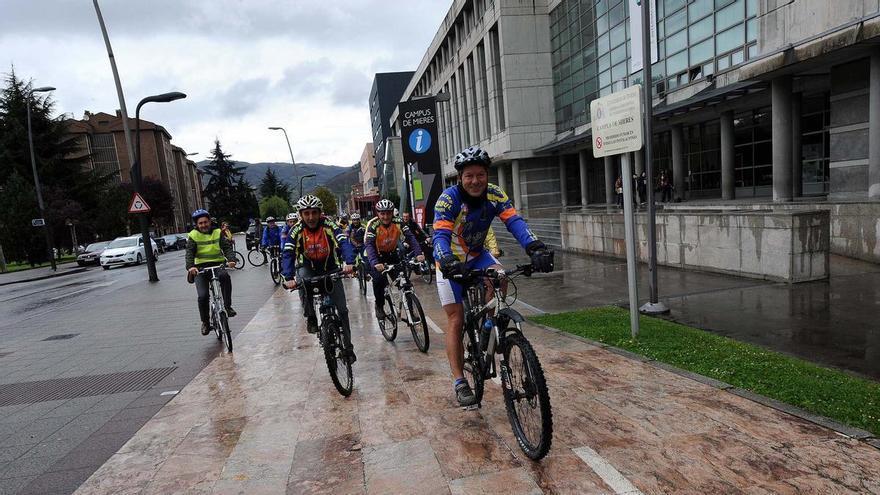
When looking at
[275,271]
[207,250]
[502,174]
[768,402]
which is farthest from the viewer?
[502,174]

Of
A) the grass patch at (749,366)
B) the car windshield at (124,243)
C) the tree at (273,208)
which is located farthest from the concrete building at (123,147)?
the grass patch at (749,366)

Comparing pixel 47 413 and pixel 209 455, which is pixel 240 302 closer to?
pixel 47 413

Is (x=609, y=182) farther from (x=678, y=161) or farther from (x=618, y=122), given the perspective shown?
(x=618, y=122)

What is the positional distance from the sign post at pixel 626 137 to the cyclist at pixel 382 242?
269cm

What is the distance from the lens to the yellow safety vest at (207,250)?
7480 millimetres

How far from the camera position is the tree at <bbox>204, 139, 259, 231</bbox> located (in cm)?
9038

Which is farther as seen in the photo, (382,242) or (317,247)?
(382,242)

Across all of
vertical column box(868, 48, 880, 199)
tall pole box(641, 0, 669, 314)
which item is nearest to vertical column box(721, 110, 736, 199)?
vertical column box(868, 48, 880, 199)

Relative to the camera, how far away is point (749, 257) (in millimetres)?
9336

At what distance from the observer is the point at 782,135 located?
15031 mm

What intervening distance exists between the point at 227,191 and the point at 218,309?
9266 centimetres

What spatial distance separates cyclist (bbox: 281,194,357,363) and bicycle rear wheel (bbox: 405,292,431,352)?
1.11 metres

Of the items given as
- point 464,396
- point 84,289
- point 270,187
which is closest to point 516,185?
point 84,289

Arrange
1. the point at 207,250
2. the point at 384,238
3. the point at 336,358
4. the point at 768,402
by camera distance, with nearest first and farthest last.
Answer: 1. the point at 768,402
2. the point at 336,358
3. the point at 207,250
4. the point at 384,238
